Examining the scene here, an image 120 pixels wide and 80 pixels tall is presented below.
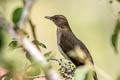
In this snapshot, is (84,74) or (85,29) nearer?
(84,74)

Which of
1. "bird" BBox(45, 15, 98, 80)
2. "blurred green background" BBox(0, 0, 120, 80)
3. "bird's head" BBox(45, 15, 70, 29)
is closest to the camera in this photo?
"bird" BBox(45, 15, 98, 80)

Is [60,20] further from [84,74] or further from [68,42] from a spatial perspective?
[84,74]

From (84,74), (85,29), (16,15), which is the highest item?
(16,15)

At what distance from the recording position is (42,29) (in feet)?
30.6

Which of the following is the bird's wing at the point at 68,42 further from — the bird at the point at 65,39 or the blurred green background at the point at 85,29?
the blurred green background at the point at 85,29

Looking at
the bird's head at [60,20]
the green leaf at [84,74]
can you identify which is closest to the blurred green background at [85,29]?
the bird's head at [60,20]

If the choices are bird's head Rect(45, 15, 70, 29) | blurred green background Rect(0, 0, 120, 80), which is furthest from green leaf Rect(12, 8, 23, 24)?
blurred green background Rect(0, 0, 120, 80)

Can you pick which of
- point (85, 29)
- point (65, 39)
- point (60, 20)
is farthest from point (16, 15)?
point (85, 29)

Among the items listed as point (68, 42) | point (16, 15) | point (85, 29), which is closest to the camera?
point (16, 15)

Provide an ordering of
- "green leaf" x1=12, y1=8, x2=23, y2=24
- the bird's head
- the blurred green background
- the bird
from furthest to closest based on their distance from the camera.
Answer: the blurred green background
the bird's head
the bird
"green leaf" x1=12, y1=8, x2=23, y2=24

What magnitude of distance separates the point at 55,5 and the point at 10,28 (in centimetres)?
764

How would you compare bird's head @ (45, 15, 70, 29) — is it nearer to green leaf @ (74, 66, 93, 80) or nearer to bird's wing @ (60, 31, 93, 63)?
bird's wing @ (60, 31, 93, 63)

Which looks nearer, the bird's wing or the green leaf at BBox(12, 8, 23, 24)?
the green leaf at BBox(12, 8, 23, 24)

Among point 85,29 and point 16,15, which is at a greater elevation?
point 16,15
